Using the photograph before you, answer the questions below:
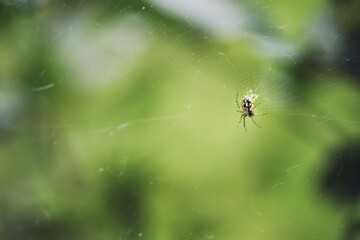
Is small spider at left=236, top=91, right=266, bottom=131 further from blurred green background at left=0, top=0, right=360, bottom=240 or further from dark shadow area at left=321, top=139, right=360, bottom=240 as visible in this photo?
dark shadow area at left=321, top=139, right=360, bottom=240

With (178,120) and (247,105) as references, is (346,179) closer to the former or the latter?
(247,105)

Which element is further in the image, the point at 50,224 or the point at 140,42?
the point at 140,42

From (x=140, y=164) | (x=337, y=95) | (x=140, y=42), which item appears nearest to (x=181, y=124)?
(x=140, y=164)

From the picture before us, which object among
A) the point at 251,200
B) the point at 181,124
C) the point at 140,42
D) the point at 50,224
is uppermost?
the point at 140,42

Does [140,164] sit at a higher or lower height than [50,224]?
higher

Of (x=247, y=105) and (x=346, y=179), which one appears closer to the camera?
(x=346, y=179)

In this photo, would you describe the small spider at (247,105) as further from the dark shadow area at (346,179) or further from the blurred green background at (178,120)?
the dark shadow area at (346,179)

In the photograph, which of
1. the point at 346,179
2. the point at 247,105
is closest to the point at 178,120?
the point at 247,105

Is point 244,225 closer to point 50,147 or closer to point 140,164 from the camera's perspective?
point 140,164
